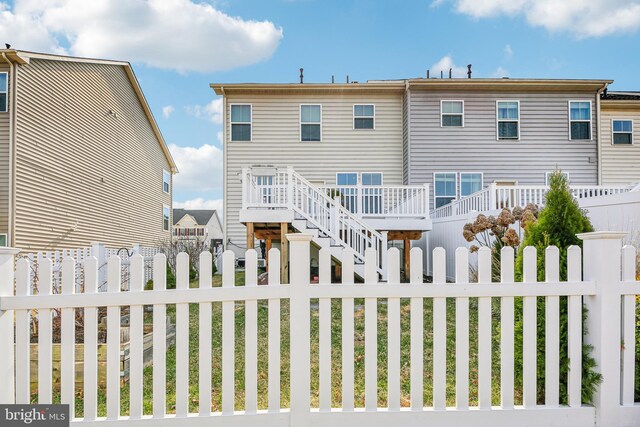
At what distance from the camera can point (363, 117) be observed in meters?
13.3

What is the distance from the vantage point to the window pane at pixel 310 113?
13.2m

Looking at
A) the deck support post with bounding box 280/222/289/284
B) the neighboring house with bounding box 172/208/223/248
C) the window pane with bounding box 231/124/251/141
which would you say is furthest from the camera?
the neighboring house with bounding box 172/208/223/248

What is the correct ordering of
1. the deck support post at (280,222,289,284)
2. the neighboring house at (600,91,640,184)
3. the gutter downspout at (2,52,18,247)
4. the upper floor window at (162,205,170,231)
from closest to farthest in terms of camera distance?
the deck support post at (280,222,289,284) < the gutter downspout at (2,52,18,247) < the neighboring house at (600,91,640,184) < the upper floor window at (162,205,170,231)

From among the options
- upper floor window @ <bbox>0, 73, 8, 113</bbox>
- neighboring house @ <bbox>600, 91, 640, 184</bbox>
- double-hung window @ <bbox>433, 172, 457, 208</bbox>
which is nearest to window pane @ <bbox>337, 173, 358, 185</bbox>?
double-hung window @ <bbox>433, 172, 457, 208</bbox>

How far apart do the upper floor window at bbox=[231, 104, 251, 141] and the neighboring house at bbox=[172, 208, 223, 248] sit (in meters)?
21.9

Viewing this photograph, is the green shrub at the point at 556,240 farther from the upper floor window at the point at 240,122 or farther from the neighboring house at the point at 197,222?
the neighboring house at the point at 197,222

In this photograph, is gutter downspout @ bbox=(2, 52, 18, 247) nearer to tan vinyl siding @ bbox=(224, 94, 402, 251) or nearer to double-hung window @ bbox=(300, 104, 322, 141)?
tan vinyl siding @ bbox=(224, 94, 402, 251)

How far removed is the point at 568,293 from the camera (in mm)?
2285

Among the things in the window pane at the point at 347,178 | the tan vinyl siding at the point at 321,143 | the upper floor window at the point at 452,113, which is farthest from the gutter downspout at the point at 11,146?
the upper floor window at the point at 452,113

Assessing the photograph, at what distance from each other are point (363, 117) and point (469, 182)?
409 centimetres

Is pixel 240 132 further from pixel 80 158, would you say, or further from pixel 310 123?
pixel 80 158

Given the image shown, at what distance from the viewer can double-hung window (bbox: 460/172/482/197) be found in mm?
12789

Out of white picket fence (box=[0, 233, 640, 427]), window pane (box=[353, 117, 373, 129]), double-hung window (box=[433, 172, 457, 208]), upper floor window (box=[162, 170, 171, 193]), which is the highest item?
window pane (box=[353, 117, 373, 129])

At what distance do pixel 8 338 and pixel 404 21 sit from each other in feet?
40.6
